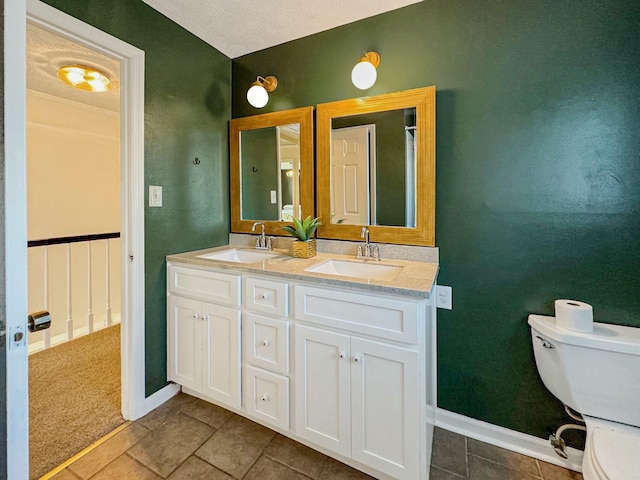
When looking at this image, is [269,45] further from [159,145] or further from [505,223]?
[505,223]

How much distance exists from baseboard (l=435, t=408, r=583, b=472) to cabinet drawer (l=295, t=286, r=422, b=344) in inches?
32.9

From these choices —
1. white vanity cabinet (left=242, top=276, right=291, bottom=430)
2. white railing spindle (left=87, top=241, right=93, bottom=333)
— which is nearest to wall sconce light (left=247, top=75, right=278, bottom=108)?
white vanity cabinet (left=242, top=276, right=291, bottom=430)

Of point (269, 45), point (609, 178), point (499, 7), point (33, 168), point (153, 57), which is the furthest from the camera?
point (33, 168)

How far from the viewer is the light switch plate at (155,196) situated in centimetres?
173

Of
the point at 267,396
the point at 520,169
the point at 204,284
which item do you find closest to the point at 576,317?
the point at 520,169

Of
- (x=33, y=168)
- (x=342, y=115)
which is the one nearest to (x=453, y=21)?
(x=342, y=115)

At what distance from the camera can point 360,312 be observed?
1.26 metres

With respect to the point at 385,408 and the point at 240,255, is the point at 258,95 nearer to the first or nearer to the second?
the point at 240,255

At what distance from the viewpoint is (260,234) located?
85.3 inches

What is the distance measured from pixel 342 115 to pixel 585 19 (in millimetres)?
1159

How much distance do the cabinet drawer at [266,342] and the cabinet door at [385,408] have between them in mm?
355

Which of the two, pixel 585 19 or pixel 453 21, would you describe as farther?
pixel 453 21

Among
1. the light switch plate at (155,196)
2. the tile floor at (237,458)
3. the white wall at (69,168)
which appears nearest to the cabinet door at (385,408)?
the tile floor at (237,458)

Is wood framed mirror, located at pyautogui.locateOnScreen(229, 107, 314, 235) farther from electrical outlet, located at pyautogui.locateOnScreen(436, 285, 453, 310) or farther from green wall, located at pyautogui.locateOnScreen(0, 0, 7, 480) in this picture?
green wall, located at pyautogui.locateOnScreen(0, 0, 7, 480)
